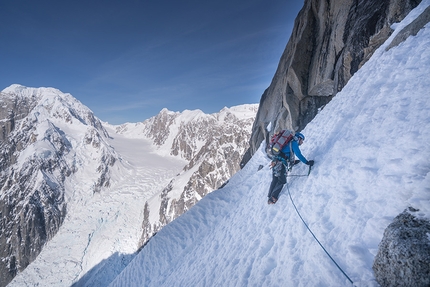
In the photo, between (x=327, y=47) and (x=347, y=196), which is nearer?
(x=347, y=196)

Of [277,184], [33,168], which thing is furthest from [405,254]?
[33,168]

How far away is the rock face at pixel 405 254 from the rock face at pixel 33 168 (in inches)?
3585

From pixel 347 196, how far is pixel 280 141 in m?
2.88

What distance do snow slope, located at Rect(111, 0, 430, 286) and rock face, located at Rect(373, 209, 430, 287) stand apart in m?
0.24

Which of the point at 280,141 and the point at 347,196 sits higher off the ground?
the point at 280,141

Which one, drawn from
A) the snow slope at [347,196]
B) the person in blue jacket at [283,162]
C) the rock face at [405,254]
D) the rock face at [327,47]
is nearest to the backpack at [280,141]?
the person in blue jacket at [283,162]

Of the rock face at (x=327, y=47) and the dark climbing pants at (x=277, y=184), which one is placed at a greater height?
the rock face at (x=327, y=47)

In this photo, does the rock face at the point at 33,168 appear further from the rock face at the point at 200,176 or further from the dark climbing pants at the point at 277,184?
the dark climbing pants at the point at 277,184

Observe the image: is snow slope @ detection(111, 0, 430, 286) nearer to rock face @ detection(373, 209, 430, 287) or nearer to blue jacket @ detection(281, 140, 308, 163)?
rock face @ detection(373, 209, 430, 287)

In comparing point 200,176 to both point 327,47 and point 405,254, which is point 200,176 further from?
point 405,254

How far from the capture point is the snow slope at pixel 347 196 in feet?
11.7

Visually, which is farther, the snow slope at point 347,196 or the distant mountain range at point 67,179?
the distant mountain range at point 67,179

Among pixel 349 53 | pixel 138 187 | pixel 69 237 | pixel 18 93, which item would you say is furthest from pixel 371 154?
pixel 18 93

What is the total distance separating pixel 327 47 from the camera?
12.5 meters
